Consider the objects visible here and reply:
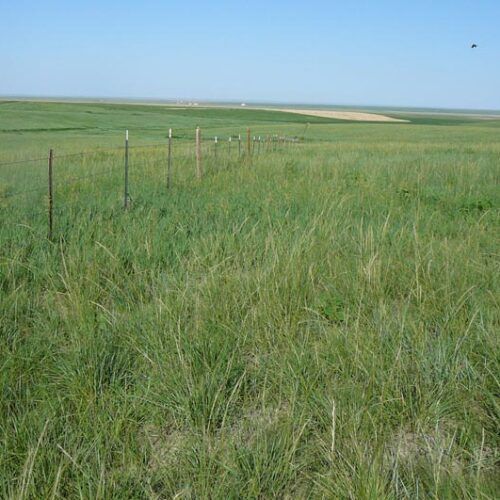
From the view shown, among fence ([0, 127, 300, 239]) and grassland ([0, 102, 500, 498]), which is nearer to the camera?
grassland ([0, 102, 500, 498])

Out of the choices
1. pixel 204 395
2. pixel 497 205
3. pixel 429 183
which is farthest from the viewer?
pixel 429 183

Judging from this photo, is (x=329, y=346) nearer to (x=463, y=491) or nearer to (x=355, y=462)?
(x=355, y=462)

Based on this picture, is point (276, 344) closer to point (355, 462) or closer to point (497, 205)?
point (355, 462)

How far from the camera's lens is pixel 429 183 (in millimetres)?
11188

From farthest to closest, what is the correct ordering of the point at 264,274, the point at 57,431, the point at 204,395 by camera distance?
the point at 264,274, the point at 204,395, the point at 57,431

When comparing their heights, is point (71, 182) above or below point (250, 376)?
above

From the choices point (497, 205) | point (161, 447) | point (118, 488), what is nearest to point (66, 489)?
point (118, 488)

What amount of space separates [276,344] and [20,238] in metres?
3.35

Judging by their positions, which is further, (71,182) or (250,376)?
(71,182)

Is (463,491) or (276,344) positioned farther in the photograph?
(276,344)

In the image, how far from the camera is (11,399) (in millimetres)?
2801

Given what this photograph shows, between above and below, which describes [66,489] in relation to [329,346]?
below

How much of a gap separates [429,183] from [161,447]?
9.72m

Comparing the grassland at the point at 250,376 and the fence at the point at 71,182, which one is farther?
the fence at the point at 71,182
